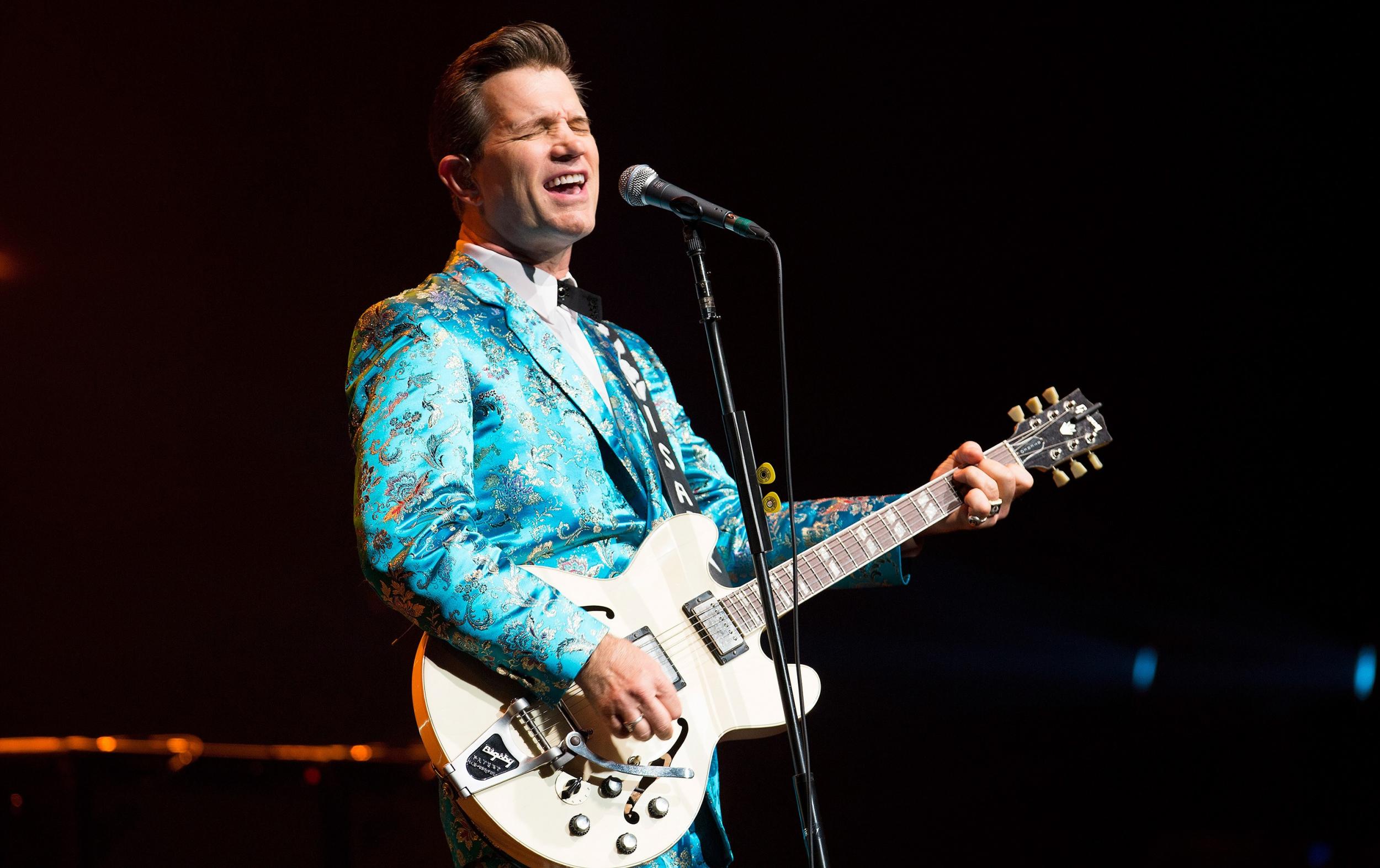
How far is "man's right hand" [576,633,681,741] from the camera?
1.66 m

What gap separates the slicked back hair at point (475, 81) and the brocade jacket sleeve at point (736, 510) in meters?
0.51

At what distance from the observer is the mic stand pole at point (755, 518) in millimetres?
1554

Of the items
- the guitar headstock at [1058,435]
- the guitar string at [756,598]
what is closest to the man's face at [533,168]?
the guitar string at [756,598]

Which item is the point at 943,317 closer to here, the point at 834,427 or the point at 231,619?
the point at 834,427

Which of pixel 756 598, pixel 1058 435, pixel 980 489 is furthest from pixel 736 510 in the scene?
pixel 1058 435

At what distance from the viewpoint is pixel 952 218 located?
12.0 feet

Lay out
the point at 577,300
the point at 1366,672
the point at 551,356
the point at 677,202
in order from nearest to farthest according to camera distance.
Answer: the point at 677,202, the point at 551,356, the point at 577,300, the point at 1366,672

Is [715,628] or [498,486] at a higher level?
[498,486]

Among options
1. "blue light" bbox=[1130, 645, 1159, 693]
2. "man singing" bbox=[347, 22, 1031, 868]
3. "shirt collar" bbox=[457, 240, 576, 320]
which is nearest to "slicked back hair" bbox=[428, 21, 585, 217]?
"man singing" bbox=[347, 22, 1031, 868]

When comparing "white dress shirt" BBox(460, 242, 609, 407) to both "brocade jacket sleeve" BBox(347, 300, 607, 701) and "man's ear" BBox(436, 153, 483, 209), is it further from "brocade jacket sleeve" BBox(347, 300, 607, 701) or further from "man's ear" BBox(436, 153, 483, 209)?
"brocade jacket sleeve" BBox(347, 300, 607, 701)

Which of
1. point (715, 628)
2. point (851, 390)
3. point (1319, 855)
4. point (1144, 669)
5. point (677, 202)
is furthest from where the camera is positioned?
point (851, 390)

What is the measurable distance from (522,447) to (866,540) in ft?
2.33

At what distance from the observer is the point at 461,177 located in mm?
2229

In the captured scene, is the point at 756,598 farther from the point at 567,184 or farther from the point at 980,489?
the point at 567,184
